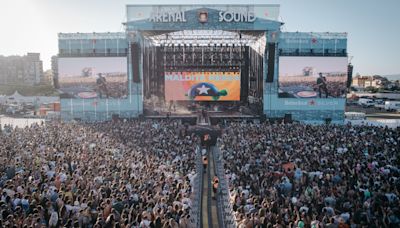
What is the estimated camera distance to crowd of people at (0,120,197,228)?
7527mm

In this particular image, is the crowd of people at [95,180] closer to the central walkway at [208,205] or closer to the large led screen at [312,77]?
the central walkway at [208,205]

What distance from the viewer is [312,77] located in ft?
95.9

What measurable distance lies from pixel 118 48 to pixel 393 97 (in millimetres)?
61392

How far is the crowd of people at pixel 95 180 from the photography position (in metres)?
7.53

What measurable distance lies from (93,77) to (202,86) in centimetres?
1012

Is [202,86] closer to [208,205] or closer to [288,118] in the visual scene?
[288,118]

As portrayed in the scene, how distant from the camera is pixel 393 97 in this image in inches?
2635

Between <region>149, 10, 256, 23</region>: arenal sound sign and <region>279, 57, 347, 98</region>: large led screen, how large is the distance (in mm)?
5193

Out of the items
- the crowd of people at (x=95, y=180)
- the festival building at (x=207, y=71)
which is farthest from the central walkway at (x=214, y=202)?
the festival building at (x=207, y=71)

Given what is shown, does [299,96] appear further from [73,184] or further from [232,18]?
→ [73,184]

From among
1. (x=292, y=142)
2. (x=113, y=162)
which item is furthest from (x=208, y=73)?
(x=113, y=162)

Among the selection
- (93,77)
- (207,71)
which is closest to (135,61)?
(93,77)

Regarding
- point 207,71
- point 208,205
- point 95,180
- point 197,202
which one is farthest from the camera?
point 207,71

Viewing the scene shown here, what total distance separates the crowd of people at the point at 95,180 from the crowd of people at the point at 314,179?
1.92 meters
